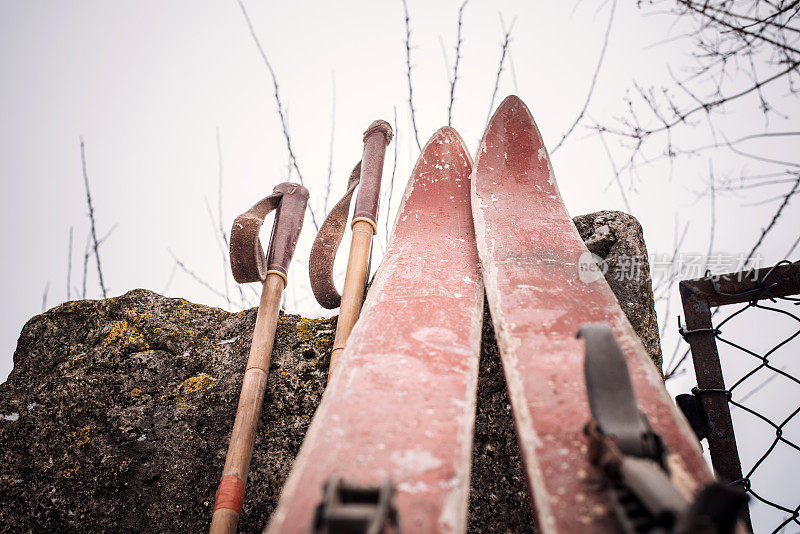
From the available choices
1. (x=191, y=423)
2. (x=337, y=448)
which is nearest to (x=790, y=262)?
(x=337, y=448)

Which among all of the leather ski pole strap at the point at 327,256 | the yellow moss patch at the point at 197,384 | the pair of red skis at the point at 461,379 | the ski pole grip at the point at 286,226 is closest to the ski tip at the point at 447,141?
the pair of red skis at the point at 461,379

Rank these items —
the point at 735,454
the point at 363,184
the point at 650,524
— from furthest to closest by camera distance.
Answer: the point at 363,184, the point at 735,454, the point at 650,524

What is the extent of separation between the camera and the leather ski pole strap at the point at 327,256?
1.72 m

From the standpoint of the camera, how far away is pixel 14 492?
1.19 m

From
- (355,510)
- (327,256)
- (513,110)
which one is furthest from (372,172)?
(355,510)

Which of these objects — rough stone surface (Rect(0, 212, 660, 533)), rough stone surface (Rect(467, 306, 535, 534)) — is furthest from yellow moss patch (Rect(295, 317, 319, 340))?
rough stone surface (Rect(467, 306, 535, 534))

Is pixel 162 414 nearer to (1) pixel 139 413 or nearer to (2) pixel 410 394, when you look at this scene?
(1) pixel 139 413

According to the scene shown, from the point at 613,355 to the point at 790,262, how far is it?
1.04 m

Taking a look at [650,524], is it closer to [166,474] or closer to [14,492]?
[166,474]

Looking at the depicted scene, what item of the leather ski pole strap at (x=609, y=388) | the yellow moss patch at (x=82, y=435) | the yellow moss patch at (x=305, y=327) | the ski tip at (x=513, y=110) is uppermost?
the ski tip at (x=513, y=110)

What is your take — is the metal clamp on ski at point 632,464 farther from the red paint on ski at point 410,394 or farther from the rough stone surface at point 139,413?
the rough stone surface at point 139,413

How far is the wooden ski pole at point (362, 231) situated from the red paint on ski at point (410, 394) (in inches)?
8.1

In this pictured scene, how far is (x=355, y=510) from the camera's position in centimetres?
54

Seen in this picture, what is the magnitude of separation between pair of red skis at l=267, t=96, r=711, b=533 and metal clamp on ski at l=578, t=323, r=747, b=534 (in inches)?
2.8
